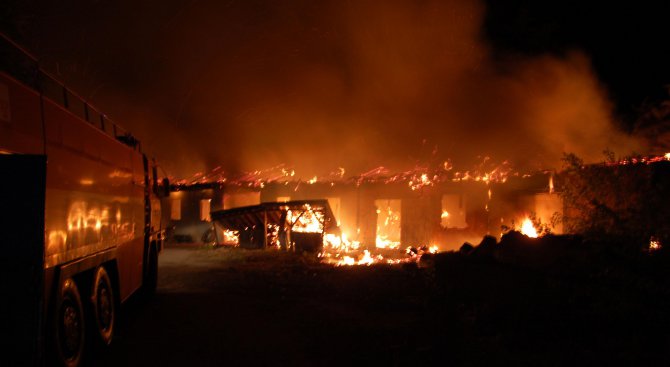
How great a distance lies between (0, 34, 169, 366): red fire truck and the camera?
400 centimetres

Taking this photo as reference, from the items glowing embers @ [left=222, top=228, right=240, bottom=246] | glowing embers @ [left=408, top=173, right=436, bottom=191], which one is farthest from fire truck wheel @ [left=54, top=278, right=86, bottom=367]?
glowing embers @ [left=408, top=173, right=436, bottom=191]

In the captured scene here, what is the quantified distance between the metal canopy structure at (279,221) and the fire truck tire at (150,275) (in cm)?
845

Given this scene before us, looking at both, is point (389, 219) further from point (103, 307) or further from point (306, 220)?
point (103, 307)

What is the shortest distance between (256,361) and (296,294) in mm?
4561

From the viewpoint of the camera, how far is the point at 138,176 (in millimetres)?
9164

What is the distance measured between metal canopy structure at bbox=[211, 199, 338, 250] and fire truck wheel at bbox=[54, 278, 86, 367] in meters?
12.8

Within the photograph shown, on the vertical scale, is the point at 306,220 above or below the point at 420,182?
below

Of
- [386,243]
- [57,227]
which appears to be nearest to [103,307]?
[57,227]

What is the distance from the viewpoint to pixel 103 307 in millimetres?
6598

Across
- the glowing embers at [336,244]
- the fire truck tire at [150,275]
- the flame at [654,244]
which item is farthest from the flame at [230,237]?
the flame at [654,244]

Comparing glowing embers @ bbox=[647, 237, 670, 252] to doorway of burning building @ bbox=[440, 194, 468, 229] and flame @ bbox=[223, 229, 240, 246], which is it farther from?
flame @ bbox=[223, 229, 240, 246]

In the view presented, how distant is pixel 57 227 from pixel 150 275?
5.52 meters

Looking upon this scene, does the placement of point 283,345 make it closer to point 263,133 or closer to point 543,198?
point 543,198

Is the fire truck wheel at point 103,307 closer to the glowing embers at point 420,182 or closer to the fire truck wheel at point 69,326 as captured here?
the fire truck wheel at point 69,326
